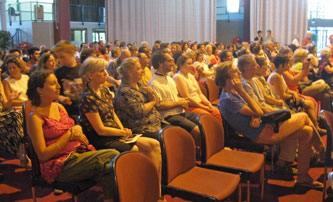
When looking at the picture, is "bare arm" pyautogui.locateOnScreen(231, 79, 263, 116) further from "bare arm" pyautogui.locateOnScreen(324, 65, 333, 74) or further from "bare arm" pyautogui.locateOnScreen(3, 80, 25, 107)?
"bare arm" pyautogui.locateOnScreen(324, 65, 333, 74)

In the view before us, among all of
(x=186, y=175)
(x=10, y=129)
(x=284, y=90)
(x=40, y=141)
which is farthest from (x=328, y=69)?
(x=40, y=141)

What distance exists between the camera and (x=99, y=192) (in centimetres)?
345

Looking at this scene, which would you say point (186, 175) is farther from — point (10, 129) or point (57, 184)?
point (10, 129)

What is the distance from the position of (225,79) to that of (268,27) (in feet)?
44.5

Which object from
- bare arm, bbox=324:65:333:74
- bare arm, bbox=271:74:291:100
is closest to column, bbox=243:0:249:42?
bare arm, bbox=324:65:333:74

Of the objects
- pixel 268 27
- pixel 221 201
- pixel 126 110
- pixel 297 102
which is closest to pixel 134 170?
pixel 221 201

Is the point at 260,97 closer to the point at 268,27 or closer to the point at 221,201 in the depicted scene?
the point at 221,201

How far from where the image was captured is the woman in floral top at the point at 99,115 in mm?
2875

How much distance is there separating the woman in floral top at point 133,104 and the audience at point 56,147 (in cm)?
62

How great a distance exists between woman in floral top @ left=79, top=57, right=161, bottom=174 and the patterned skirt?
53.4 inches

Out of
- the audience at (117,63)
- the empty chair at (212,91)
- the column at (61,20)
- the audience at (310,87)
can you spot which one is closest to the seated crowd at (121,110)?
the empty chair at (212,91)

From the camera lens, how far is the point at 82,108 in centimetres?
288

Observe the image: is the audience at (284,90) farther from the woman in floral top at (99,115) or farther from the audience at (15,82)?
the audience at (15,82)

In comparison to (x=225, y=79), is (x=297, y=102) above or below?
below
